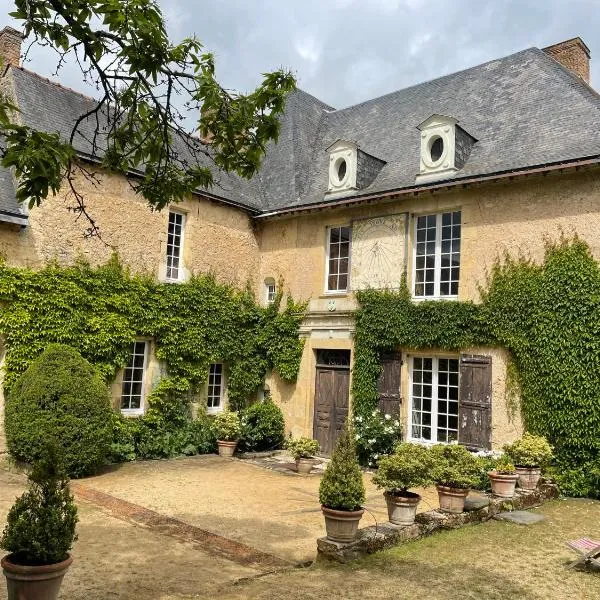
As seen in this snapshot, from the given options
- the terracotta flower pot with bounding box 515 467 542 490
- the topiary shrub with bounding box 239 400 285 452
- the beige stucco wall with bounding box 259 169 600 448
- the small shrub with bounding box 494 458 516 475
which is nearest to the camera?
the small shrub with bounding box 494 458 516 475

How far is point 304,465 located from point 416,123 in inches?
350

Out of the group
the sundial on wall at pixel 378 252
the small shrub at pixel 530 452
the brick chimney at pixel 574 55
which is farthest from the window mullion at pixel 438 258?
the brick chimney at pixel 574 55

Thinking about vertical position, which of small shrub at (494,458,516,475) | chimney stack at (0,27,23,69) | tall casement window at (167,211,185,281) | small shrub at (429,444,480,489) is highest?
chimney stack at (0,27,23,69)

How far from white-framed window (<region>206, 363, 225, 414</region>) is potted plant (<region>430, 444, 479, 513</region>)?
792 centimetres

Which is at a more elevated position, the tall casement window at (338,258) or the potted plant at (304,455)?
the tall casement window at (338,258)

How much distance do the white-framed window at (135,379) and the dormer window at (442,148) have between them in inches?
282

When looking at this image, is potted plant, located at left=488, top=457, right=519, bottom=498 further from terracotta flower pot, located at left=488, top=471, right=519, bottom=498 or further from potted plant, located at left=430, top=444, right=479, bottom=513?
potted plant, located at left=430, top=444, right=479, bottom=513

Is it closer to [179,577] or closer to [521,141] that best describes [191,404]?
[179,577]

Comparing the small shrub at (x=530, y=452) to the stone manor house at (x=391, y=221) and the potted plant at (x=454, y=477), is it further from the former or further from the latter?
the potted plant at (x=454, y=477)

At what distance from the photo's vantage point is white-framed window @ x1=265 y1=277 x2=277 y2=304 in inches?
608

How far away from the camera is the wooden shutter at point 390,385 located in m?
12.5

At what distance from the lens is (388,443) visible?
1212 centimetres

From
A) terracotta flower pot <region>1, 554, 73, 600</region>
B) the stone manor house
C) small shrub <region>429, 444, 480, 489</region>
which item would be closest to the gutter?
the stone manor house

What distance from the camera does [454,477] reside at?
755 cm
